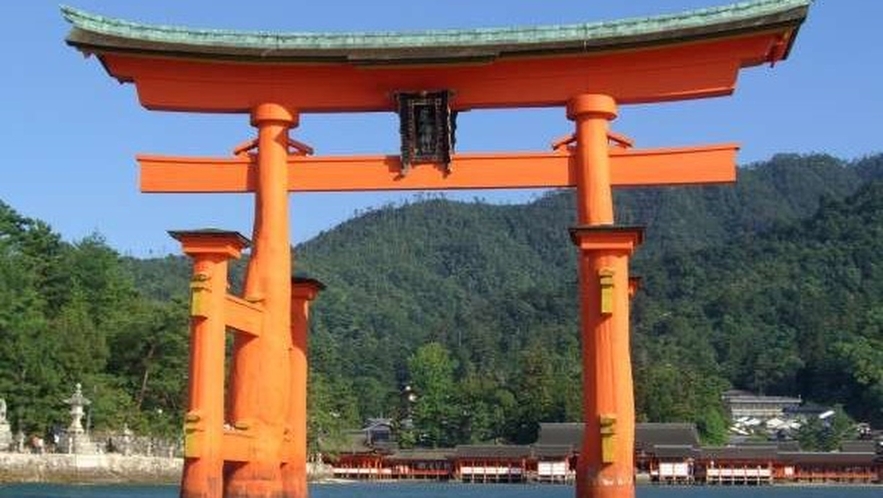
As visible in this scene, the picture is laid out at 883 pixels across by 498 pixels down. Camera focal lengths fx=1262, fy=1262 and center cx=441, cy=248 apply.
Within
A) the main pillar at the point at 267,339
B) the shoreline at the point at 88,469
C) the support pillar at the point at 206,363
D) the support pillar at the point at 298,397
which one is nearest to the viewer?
the support pillar at the point at 206,363

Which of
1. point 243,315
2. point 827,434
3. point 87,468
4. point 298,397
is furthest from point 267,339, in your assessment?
point 827,434

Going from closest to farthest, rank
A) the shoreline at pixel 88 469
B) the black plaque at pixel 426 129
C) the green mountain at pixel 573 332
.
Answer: the black plaque at pixel 426 129 → the shoreline at pixel 88 469 → the green mountain at pixel 573 332

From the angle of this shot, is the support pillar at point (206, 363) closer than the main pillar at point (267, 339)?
Yes

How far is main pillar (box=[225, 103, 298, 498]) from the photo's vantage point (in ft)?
54.7

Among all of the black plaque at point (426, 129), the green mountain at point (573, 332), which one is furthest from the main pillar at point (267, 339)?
the green mountain at point (573, 332)

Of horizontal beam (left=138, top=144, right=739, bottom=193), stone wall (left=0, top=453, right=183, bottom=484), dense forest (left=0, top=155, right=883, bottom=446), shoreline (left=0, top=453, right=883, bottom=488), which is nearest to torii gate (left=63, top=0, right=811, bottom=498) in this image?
horizontal beam (left=138, top=144, right=739, bottom=193)

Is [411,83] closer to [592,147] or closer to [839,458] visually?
[592,147]

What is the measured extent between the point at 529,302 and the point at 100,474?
350 ft

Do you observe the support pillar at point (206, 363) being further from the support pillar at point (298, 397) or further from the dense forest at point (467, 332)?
the dense forest at point (467, 332)

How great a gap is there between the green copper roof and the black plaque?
0.77 meters

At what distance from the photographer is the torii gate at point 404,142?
15.8m

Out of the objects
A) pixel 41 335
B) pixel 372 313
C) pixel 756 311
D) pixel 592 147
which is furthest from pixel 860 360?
pixel 592 147

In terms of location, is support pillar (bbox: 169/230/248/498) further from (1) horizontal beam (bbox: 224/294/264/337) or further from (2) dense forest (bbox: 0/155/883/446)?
(2) dense forest (bbox: 0/155/883/446)

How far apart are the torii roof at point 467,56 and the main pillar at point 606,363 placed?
2.29 m
